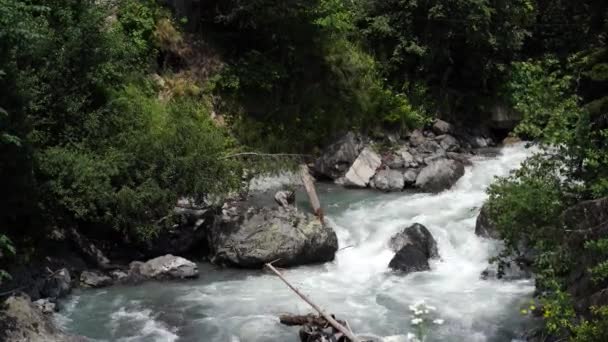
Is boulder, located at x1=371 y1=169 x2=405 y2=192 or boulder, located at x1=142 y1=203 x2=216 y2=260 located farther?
boulder, located at x1=371 y1=169 x2=405 y2=192

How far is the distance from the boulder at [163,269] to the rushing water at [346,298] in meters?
0.34

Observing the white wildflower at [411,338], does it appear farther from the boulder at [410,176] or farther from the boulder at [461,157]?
the boulder at [461,157]

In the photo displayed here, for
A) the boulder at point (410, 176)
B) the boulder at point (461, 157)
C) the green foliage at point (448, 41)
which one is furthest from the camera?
the green foliage at point (448, 41)

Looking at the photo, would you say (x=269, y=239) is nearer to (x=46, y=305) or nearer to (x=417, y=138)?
(x=46, y=305)

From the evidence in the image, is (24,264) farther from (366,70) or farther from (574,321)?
(366,70)

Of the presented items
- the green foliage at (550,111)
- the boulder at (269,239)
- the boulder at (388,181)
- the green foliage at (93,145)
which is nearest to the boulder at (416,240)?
the boulder at (269,239)

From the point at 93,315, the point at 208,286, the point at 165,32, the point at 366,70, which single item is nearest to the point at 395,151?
the point at 366,70

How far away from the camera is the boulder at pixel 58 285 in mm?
15734

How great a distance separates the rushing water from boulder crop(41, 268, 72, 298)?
0.23 metres

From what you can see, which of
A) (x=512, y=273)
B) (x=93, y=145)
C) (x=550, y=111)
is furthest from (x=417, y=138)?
(x=550, y=111)

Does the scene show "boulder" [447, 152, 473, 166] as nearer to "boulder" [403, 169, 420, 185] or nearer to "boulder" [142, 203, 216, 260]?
"boulder" [403, 169, 420, 185]

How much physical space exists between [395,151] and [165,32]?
31.2 feet

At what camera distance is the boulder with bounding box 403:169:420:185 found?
2475 cm

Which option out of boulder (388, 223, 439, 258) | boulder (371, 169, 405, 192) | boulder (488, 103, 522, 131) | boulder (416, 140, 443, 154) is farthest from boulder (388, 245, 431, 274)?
boulder (488, 103, 522, 131)
